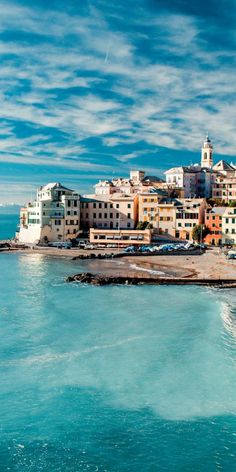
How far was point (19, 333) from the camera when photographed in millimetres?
28016

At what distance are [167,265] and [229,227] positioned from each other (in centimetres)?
1789

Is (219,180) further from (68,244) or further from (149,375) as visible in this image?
(149,375)

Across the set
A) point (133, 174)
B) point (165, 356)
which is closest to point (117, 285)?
point (165, 356)

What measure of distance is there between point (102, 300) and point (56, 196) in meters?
41.8

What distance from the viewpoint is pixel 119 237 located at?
71.9 m

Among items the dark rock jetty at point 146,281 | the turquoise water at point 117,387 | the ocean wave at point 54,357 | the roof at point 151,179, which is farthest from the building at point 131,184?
the ocean wave at point 54,357

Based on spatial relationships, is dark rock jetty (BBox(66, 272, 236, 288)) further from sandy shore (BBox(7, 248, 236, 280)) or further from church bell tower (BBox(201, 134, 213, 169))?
church bell tower (BBox(201, 134, 213, 169))

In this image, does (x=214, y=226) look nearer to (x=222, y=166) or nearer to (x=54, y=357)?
(x=222, y=166)

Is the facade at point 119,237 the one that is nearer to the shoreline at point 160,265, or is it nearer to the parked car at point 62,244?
the parked car at point 62,244

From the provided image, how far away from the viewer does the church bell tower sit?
97.4 m

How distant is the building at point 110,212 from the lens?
256 ft

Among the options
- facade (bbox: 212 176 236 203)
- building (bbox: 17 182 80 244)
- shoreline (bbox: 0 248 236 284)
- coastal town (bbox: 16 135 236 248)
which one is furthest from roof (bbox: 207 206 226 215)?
building (bbox: 17 182 80 244)

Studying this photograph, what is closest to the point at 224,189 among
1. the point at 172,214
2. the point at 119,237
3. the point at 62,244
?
the point at 172,214

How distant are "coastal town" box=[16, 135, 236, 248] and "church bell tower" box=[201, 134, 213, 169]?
13.0 metres
